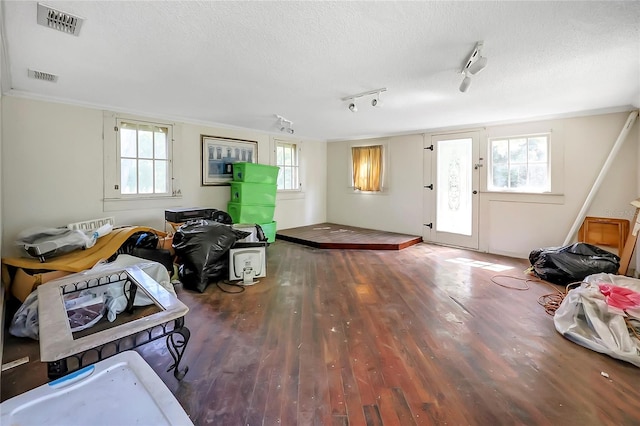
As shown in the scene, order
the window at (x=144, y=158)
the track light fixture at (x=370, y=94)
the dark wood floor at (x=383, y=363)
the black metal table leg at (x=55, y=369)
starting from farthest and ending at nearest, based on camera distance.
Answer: the window at (x=144, y=158) → the track light fixture at (x=370, y=94) → the dark wood floor at (x=383, y=363) → the black metal table leg at (x=55, y=369)

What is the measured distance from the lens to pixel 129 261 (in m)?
3.05

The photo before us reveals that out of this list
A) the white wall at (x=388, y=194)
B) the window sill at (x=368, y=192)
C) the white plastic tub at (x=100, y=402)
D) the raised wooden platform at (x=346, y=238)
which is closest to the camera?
the white plastic tub at (x=100, y=402)

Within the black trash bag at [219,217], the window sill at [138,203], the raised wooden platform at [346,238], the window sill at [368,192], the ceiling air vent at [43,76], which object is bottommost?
the raised wooden platform at [346,238]

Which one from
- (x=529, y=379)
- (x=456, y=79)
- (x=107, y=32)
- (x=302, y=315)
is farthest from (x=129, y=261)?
(x=456, y=79)

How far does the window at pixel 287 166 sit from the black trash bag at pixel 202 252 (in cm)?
311

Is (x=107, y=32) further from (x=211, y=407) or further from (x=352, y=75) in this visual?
(x=211, y=407)

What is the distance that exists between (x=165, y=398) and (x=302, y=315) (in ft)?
6.41

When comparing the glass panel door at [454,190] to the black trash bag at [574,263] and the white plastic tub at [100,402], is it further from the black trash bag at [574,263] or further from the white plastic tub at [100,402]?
the white plastic tub at [100,402]

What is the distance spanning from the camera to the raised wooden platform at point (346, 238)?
5.37 meters

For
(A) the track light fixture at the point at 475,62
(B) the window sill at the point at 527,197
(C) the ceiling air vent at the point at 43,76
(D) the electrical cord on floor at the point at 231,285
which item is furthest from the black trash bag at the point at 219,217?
Result: (B) the window sill at the point at 527,197

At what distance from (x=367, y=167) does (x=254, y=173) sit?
264 centimetres

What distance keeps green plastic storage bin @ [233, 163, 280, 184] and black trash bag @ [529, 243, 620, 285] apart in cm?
436

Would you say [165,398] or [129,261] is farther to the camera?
[129,261]

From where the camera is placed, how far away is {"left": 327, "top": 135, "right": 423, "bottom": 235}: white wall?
6.02m
